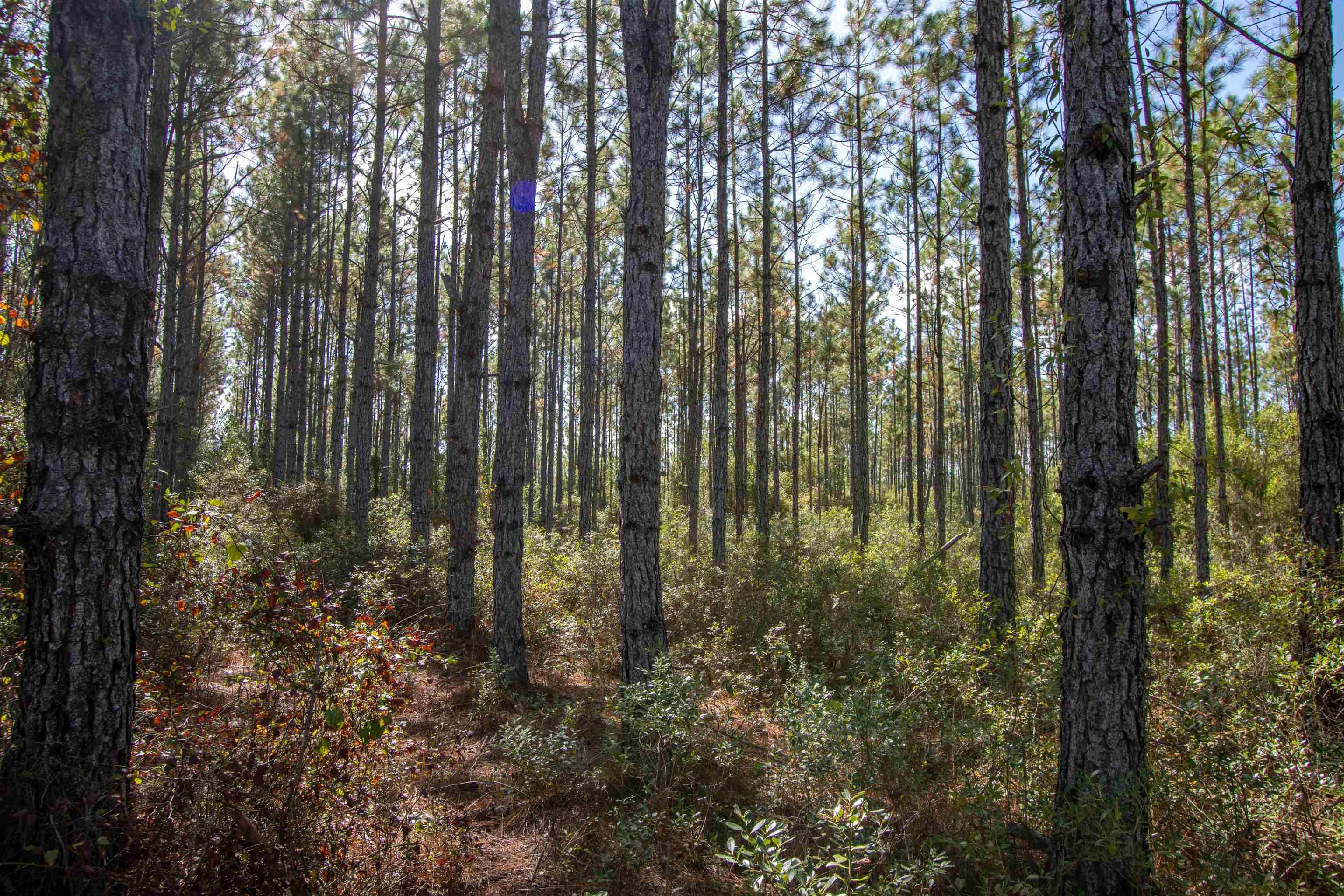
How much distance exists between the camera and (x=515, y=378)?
6.30 metres

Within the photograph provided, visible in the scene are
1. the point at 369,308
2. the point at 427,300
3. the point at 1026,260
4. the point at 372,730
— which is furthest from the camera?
the point at 369,308

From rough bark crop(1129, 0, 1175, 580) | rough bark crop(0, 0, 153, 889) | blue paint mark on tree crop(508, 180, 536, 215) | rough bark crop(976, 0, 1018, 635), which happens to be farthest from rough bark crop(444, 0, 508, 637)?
rough bark crop(1129, 0, 1175, 580)

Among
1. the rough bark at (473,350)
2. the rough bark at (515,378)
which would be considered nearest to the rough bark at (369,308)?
the rough bark at (473,350)

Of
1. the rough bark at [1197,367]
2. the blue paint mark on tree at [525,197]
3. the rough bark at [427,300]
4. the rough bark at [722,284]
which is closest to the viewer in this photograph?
the blue paint mark on tree at [525,197]

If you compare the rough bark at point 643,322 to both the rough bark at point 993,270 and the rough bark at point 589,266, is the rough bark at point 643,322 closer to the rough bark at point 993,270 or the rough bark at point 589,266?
the rough bark at point 993,270

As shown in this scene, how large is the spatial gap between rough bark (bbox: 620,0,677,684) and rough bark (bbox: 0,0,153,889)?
9.61 ft

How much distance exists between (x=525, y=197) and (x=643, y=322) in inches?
83.4

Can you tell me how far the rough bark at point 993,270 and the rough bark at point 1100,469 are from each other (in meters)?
3.19

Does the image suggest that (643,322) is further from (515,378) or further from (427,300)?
(427,300)

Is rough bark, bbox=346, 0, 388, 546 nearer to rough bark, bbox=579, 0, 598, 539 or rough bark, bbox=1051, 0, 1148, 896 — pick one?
rough bark, bbox=579, 0, 598, 539

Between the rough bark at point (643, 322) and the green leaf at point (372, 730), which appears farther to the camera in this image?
the rough bark at point (643, 322)

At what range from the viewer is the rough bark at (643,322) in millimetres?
4863

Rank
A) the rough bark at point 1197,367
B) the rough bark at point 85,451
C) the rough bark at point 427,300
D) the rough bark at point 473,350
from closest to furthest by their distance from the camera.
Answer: the rough bark at point 85,451 < the rough bark at point 473,350 < the rough bark at point 1197,367 < the rough bark at point 427,300

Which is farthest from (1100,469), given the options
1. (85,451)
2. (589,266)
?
(589,266)
